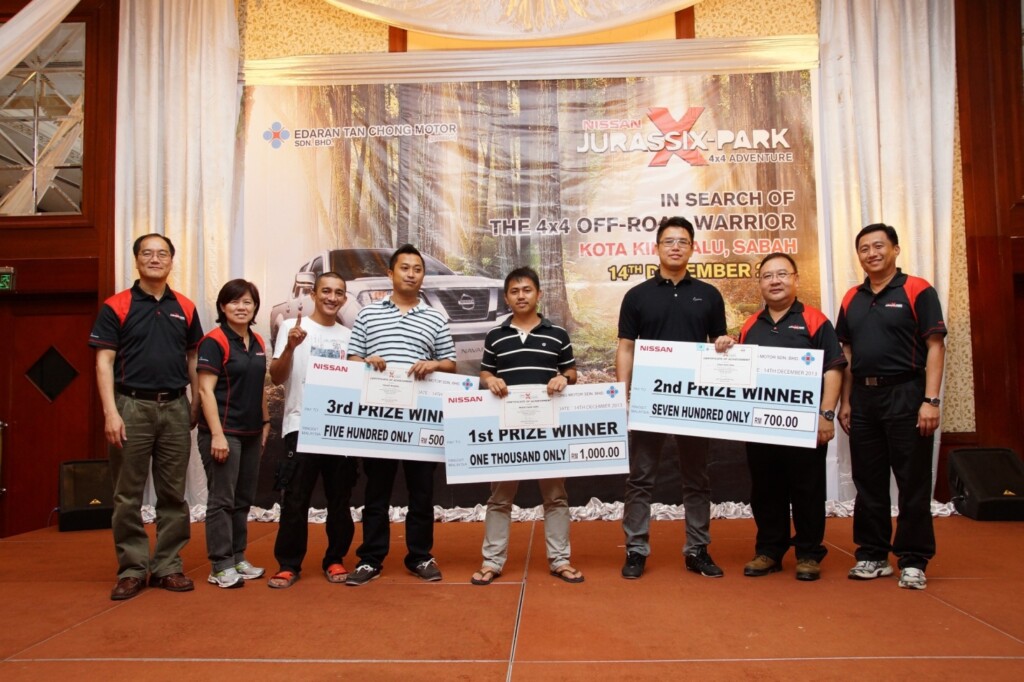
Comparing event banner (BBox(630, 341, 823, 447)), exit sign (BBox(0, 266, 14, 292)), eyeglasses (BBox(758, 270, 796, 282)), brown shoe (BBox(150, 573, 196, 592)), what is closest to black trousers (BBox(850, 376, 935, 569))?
event banner (BBox(630, 341, 823, 447))

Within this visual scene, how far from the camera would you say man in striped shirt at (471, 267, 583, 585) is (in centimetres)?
320

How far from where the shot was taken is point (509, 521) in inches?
130

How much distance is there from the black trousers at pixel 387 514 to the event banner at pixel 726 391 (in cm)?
98

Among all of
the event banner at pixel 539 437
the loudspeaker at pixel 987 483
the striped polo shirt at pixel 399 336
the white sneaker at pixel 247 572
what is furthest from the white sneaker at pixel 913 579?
the white sneaker at pixel 247 572

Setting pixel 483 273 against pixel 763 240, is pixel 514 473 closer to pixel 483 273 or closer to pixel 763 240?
pixel 483 273

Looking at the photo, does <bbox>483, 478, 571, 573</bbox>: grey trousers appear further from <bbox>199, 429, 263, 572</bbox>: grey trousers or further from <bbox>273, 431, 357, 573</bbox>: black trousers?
<bbox>199, 429, 263, 572</bbox>: grey trousers

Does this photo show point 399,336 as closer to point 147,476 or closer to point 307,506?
point 307,506

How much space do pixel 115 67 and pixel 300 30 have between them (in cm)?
136

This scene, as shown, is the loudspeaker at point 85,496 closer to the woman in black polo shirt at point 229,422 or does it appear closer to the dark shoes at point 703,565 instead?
the woman in black polo shirt at point 229,422

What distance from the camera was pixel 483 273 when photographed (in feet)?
16.8

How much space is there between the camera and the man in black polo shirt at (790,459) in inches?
128

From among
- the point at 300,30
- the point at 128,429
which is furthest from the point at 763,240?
the point at 128,429

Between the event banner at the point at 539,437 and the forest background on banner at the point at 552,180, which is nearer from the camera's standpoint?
the event banner at the point at 539,437

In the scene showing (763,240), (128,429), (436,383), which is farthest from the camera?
(763,240)
